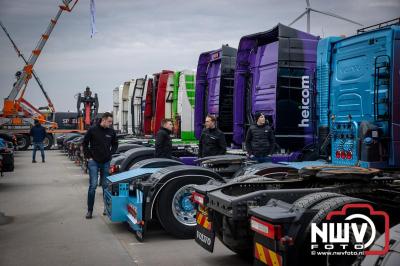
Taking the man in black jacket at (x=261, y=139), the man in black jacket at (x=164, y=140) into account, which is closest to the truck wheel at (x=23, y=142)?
the man in black jacket at (x=164, y=140)

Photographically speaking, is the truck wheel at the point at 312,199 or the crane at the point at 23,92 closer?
the truck wheel at the point at 312,199

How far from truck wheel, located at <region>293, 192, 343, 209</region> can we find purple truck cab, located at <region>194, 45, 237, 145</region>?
23.4ft

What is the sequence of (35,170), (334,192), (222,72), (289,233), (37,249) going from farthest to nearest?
1. (35,170)
2. (222,72)
3. (37,249)
4. (334,192)
5. (289,233)

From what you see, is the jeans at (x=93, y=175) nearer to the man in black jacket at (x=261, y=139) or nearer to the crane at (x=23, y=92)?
the man in black jacket at (x=261, y=139)

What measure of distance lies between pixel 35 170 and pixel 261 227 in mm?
14939

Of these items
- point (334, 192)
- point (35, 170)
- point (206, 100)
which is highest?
point (206, 100)

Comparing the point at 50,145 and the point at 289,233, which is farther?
the point at 50,145

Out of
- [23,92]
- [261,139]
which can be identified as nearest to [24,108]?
[23,92]

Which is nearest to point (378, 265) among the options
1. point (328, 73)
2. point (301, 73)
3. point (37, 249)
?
point (37, 249)

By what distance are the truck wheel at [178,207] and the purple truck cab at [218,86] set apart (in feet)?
15.8

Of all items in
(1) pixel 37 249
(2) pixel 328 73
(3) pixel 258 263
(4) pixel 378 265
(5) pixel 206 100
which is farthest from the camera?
(5) pixel 206 100

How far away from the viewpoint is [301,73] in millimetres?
9141

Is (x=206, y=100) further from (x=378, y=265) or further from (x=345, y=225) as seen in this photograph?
(x=378, y=265)

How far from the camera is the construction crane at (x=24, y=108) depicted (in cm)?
2969
